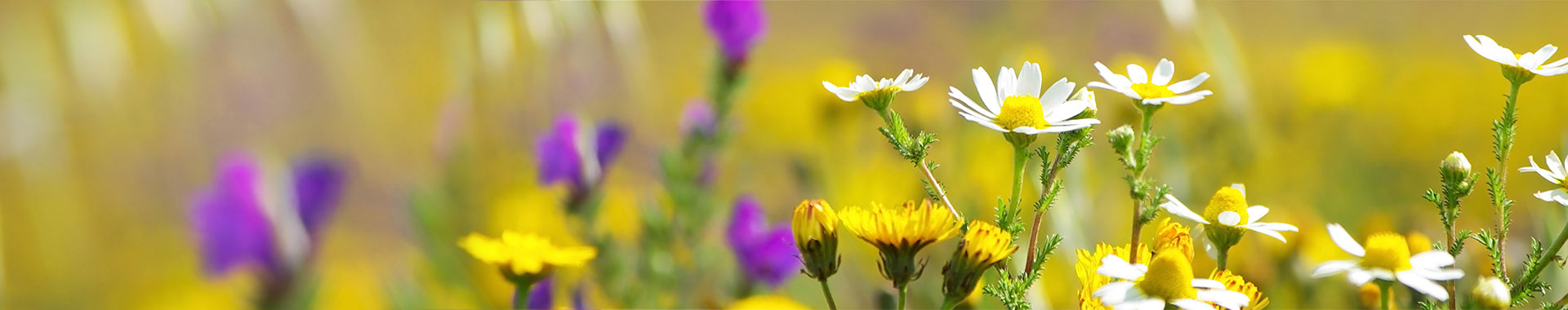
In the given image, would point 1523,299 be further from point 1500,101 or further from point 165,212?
point 1500,101

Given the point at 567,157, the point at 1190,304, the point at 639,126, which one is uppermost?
the point at 639,126

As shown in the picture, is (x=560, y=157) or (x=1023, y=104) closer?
(x=1023, y=104)

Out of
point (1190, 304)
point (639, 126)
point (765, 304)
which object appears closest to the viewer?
point (1190, 304)

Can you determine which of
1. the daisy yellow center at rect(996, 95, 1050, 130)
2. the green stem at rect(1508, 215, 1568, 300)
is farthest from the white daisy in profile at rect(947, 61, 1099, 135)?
the green stem at rect(1508, 215, 1568, 300)

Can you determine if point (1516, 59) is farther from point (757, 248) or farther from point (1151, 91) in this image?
point (757, 248)

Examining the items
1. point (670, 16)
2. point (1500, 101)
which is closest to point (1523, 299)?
point (670, 16)

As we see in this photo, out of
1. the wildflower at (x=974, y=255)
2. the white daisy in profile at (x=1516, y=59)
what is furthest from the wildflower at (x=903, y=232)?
the white daisy in profile at (x=1516, y=59)

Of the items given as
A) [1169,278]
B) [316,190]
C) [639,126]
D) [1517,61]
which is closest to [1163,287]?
[1169,278]
